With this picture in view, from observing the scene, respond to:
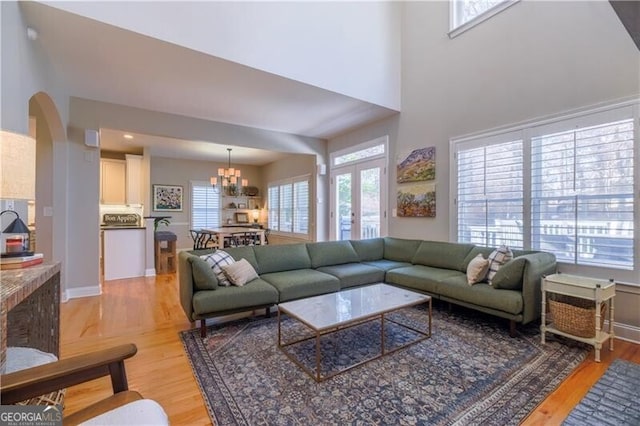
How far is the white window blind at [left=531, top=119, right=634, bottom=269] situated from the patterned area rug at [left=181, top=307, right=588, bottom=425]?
95cm

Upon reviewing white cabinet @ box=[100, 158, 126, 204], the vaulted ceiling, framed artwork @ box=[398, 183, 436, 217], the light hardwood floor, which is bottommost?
the light hardwood floor

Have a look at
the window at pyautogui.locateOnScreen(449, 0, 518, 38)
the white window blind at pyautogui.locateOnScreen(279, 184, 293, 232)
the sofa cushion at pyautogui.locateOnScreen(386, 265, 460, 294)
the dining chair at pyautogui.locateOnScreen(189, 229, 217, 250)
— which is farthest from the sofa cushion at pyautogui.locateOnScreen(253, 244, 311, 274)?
the white window blind at pyautogui.locateOnScreen(279, 184, 293, 232)

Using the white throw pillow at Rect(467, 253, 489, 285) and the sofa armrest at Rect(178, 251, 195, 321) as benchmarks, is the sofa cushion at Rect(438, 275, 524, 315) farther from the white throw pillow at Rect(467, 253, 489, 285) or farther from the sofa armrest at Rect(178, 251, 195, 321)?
the sofa armrest at Rect(178, 251, 195, 321)

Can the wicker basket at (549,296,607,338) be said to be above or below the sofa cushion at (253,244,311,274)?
below

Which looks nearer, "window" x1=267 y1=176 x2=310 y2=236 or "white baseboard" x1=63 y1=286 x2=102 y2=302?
"white baseboard" x1=63 y1=286 x2=102 y2=302

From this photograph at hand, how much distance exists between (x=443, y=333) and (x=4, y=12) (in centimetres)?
435

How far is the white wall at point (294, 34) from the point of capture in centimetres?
277

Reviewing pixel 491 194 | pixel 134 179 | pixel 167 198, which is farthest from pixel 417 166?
pixel 167 198

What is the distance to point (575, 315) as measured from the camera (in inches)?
98.8

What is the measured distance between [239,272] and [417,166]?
307 cm

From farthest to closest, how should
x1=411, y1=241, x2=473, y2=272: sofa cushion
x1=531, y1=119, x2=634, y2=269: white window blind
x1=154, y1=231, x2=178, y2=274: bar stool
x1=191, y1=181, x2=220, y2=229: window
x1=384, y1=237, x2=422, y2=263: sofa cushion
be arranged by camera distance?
1. x1=191, y1=181, x2=220, y2=229: window
2. x1=154, y1=231, x2=178, y2=274: bar stool
3. x1=384, y1=237, x2=422, y2=263: sofa cushion
4. x1=411, y1=241, x2=473, y2=272: sofa cushion
5. x1=531, y1=119, x2=634, y2=269: white window blind

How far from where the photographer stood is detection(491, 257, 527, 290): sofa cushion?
2777 millimetres

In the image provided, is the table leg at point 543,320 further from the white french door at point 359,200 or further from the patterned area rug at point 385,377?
the white french door at point 359,200

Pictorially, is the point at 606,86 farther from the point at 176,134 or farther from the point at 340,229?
the point at 176,134
